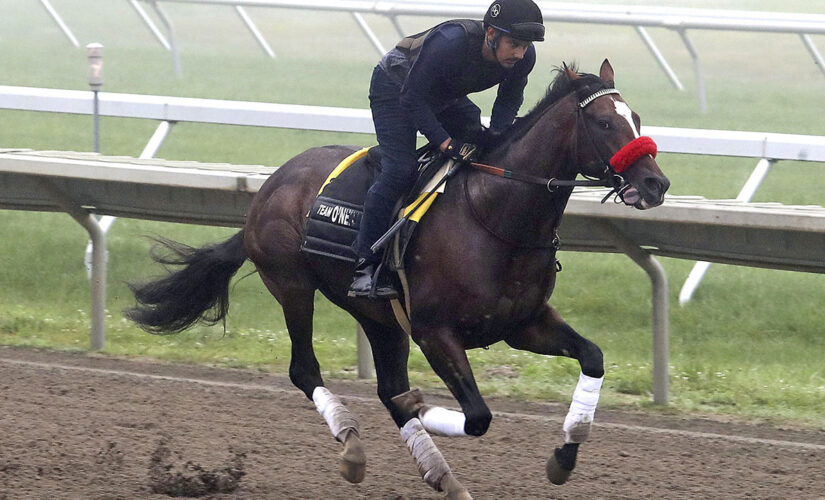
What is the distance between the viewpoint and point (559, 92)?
4.60 metres

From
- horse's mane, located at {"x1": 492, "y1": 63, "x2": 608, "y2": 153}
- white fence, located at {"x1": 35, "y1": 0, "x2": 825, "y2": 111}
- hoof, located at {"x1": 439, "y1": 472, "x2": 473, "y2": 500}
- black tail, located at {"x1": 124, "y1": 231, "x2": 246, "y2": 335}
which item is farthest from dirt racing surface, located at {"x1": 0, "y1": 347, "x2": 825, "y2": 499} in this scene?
white fence, located at {"x1": 35, "y1": 0, "x2": 825, "y2": 111}

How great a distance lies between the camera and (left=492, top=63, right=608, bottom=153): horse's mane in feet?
14.7

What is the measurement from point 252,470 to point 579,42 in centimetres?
1676

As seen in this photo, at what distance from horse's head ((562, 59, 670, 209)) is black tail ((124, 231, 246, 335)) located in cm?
214

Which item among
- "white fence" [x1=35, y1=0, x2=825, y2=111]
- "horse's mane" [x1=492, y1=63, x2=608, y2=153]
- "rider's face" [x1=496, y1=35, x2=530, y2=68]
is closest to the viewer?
"horse's mane" [x1=492, y1=63, x2=608, y2=153]

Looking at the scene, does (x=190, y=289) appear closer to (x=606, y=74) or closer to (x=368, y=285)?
(x=368, y=285)

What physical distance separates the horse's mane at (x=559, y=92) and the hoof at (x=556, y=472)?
1.19 meters

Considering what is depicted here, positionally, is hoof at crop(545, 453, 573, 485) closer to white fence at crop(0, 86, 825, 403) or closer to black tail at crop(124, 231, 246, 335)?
white fence at crop(0, 86, 825, 403)

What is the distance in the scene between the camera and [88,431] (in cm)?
564

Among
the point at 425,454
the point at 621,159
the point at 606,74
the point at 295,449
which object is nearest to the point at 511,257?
the point at 621,159

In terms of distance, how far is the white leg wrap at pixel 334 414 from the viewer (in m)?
5.09

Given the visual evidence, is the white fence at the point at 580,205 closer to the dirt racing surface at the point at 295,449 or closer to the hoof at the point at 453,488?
the dirt racing surface at the point at 295,449

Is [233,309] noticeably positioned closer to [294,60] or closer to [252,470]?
[252,470]

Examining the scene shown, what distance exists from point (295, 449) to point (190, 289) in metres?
1.06
